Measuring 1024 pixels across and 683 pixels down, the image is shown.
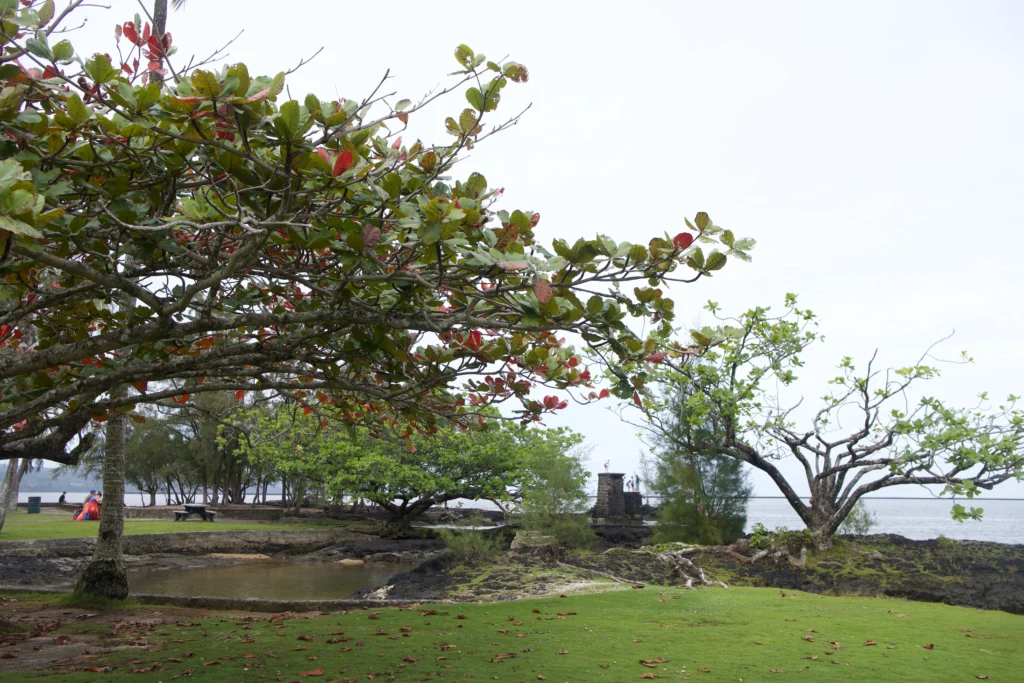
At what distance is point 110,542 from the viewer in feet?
26.0

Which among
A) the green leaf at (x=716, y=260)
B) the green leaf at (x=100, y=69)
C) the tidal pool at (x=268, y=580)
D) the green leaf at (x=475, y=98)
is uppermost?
the green leaf at (x=475, y=98)

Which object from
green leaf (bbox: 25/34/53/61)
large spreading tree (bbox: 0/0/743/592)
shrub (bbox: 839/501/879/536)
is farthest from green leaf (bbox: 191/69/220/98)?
shrub (bbox: 839/501/879/536)

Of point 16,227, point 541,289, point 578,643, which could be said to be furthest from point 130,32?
point 578,643

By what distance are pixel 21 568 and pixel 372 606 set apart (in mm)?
7867

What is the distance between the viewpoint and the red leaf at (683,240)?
3.01 metres

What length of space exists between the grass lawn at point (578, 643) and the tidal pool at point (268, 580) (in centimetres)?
495

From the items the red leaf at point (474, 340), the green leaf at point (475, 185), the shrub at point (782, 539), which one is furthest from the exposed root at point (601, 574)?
the green leaf at point (475, 185)

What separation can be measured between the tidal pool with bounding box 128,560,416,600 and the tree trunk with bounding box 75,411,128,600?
3250mm

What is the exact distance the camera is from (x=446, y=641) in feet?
18.4

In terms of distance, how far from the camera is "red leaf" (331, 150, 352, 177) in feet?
8.41

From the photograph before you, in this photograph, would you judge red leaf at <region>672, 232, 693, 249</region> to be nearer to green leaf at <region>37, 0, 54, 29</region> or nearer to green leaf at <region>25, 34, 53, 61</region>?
green leaf at <region>25, 34, 53, 61</region>

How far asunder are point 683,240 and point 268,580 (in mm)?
13646

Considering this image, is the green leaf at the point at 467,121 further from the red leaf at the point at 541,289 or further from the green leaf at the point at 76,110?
the green leaf at the point at 76,110

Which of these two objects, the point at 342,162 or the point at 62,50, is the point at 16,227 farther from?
the point at 62,50
